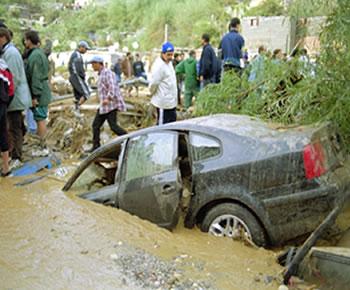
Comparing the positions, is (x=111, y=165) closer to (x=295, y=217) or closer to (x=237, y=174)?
(x=237, y=174)

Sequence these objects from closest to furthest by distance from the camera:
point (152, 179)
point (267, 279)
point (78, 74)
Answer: point (267, 279), point (152, 179), point (78, 74)

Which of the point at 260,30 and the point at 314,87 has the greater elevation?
the point at 260,30

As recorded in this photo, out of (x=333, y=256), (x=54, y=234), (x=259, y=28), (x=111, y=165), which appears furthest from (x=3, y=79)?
(x=259, y=28)

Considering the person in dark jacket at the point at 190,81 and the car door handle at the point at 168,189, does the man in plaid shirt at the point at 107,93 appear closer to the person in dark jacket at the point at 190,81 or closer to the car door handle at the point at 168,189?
the person in dark jacket at the point at 190,81

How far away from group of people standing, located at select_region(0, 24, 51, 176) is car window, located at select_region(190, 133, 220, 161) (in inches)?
116

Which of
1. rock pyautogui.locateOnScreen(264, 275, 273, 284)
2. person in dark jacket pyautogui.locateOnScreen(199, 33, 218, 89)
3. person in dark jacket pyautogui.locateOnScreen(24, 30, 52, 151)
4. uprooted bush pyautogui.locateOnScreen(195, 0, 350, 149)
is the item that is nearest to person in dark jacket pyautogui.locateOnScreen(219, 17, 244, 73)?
person in dark jacket pyautogui.locateOnScreen(199, 33, 218, 89)

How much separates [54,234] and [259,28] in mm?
18075

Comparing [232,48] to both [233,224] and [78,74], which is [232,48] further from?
[233,224]

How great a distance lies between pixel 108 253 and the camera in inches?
165

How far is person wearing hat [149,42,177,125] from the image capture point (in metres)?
7.42

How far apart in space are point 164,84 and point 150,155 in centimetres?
281

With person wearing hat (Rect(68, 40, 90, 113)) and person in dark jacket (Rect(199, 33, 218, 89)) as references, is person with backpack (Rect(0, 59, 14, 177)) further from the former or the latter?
person in dark jacket (Rect(199, 33, 218, 89))

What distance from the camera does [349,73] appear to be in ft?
16.6

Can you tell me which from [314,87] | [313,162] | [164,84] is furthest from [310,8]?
[164,84]
